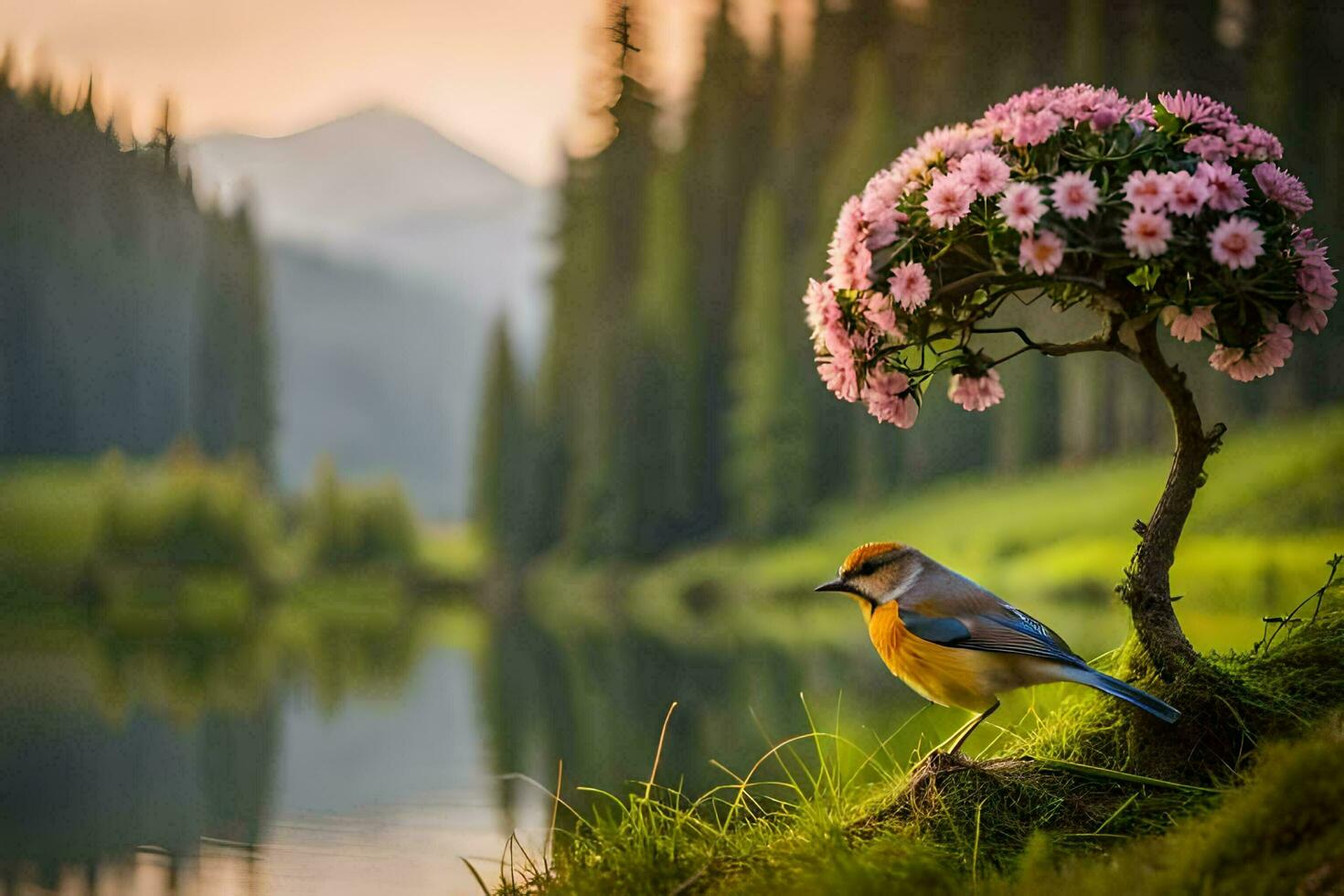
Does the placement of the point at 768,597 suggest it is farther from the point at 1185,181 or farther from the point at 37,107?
the point at 1185,181

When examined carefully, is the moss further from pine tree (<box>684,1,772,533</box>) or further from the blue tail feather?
pine tree (<box>684,1,772,533</box>)

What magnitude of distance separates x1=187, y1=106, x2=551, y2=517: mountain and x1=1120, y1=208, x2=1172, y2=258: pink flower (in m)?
65.4

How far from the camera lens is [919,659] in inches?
136

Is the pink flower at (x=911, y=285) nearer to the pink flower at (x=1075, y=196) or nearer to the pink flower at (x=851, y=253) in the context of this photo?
the pink flower at (x=851, y=253)

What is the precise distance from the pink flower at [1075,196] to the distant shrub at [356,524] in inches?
993

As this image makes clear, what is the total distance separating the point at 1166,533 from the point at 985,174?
1102mm

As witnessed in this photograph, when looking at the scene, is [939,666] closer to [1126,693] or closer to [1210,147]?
[1126,693]

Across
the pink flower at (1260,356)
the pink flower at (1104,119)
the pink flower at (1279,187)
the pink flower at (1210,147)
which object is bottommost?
the pink flower at (1260,356)

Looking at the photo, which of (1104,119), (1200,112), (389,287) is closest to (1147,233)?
(1104,119)

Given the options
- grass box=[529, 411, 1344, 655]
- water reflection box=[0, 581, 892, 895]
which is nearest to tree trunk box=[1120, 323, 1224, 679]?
water reflection box=[0, 581, 892, 895]

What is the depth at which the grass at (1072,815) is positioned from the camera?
2.69 meters

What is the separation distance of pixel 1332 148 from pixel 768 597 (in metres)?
11.8

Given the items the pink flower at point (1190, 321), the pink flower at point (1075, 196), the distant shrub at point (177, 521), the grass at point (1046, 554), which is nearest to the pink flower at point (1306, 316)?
the pink flower at point (1190, 321)

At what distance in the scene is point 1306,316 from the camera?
368 cm
